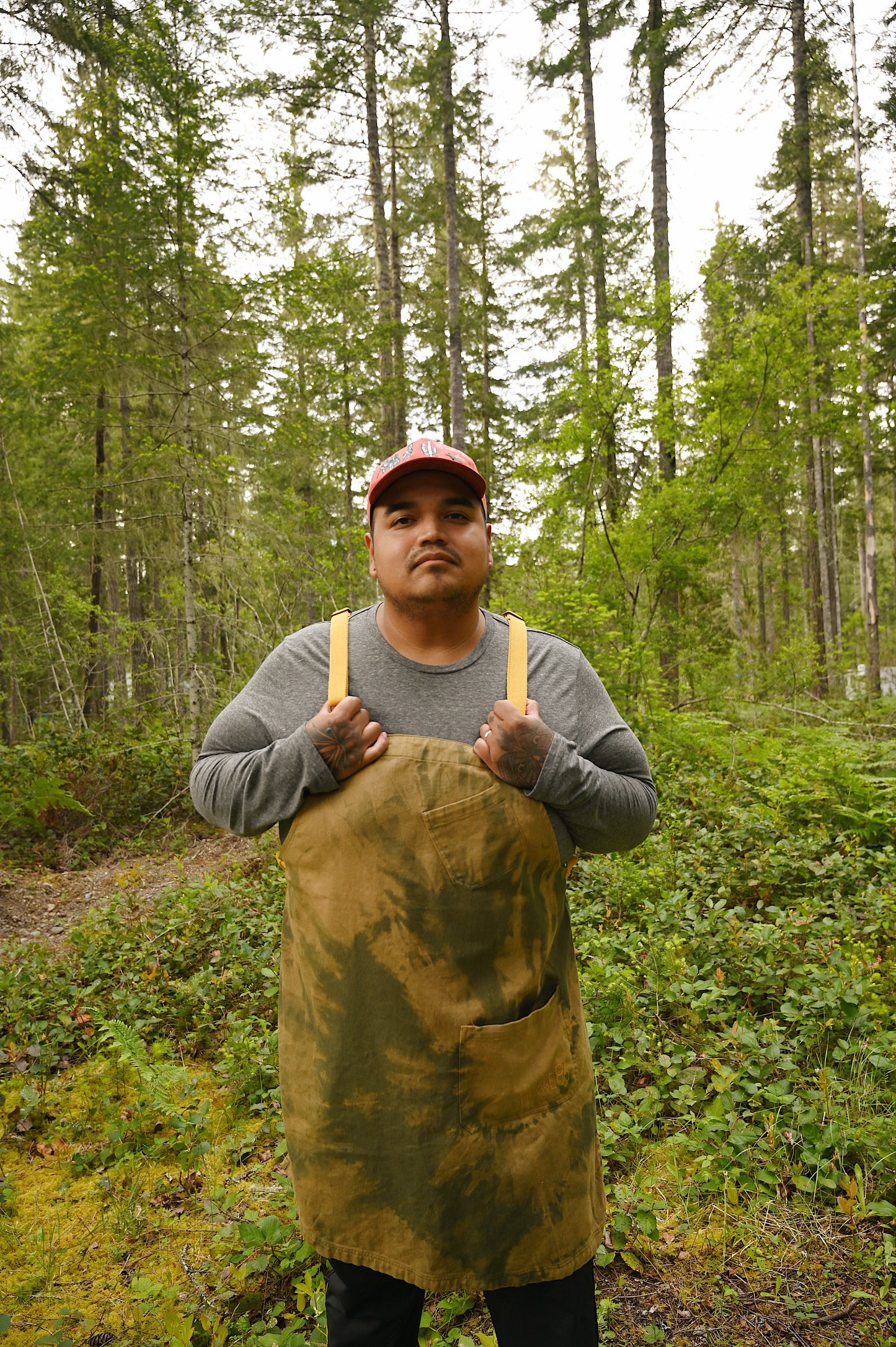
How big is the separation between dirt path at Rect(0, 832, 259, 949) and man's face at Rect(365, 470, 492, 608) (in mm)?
5468

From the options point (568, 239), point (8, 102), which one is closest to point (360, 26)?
point (568, 239)

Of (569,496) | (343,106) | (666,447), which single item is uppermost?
(343,106)

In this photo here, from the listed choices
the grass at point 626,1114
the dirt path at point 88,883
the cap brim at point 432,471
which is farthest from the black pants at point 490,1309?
the dirt path at point 88,883

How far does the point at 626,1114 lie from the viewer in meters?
3.00

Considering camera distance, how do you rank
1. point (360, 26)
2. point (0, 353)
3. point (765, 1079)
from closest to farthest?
point (765, 1079)
point (360, 26)
point (0, 353)

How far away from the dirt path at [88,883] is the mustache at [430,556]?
5.54 m

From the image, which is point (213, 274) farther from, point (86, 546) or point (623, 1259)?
point (623, 1259)

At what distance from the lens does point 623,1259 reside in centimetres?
259

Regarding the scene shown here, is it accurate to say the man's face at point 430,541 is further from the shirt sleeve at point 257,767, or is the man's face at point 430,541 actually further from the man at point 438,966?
the shirt sleeve at point 257,767

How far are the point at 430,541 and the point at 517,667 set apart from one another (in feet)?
1.21

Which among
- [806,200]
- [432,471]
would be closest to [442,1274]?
[432,471]

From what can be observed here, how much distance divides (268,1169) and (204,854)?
18.8 ft

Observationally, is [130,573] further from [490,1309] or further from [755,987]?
[490,1309]

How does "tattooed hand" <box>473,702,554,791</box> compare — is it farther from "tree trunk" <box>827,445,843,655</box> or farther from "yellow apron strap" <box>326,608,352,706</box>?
"tree trunk" <box>827,445,843,655</box>
